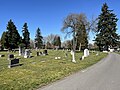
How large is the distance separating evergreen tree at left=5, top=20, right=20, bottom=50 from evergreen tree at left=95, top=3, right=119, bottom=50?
3202 cm

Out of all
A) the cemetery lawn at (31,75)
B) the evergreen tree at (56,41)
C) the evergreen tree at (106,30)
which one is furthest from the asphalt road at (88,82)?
the evergreen tree at (56,41)

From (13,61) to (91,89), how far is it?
13504 mm

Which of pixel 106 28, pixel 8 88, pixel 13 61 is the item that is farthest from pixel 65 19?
pixel 8 88

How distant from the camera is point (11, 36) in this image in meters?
89.3

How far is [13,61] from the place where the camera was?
70.0ft

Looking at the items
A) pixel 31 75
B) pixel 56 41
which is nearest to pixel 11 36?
pixel 56 41

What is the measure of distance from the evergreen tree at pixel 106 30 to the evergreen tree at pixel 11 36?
32023mm

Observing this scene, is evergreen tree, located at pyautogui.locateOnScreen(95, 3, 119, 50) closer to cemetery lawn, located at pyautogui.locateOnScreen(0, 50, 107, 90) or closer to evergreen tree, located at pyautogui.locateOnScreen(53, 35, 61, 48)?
cemetery lawn, located at pyautogui.locateOnScreen(0, 50, 107, 90)

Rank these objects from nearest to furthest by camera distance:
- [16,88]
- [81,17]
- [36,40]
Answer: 1. [16,88]
2. [81,17]
3. [36,40]

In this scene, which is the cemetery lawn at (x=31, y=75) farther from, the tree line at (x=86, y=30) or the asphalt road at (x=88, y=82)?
the tree line at (x=86, y=30)

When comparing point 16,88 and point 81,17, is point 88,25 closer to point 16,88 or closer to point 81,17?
point 81,17

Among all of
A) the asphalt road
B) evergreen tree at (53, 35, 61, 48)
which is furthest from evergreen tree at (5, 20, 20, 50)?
the asphalt road

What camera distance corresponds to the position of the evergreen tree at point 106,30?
79.9 meters

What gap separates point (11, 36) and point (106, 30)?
3727 centimetres
